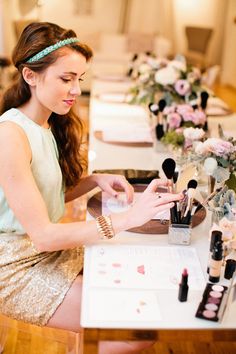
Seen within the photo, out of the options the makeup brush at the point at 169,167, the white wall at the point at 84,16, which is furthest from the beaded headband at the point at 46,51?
the white wall at the point at 84,16

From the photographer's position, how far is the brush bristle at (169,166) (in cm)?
162

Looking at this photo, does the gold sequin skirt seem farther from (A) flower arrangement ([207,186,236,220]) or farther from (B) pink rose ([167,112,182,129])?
(B) pink rose ([167,112,182,129])

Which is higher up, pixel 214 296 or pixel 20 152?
pixel 20 152

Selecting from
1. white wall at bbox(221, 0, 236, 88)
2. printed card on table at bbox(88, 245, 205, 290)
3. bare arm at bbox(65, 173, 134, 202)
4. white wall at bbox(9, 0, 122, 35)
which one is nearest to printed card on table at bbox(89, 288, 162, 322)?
printed card on table at bbox(88, 245, 205, 290)

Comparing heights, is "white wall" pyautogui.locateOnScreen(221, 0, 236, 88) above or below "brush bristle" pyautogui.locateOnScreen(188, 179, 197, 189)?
below

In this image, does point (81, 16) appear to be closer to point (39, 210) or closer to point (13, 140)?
point (13, 140)

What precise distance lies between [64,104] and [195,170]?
45cm

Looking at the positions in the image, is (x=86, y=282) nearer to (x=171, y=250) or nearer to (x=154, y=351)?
(x=171, y=250)

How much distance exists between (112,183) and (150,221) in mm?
296

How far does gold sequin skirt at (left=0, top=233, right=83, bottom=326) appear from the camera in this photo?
144 centimetres

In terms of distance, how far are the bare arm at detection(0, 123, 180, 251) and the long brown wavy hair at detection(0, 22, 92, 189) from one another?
0.26m

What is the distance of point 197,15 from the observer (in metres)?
8.82

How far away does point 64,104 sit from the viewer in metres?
1.59

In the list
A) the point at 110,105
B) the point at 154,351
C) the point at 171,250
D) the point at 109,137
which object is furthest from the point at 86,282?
the point at 110,105
